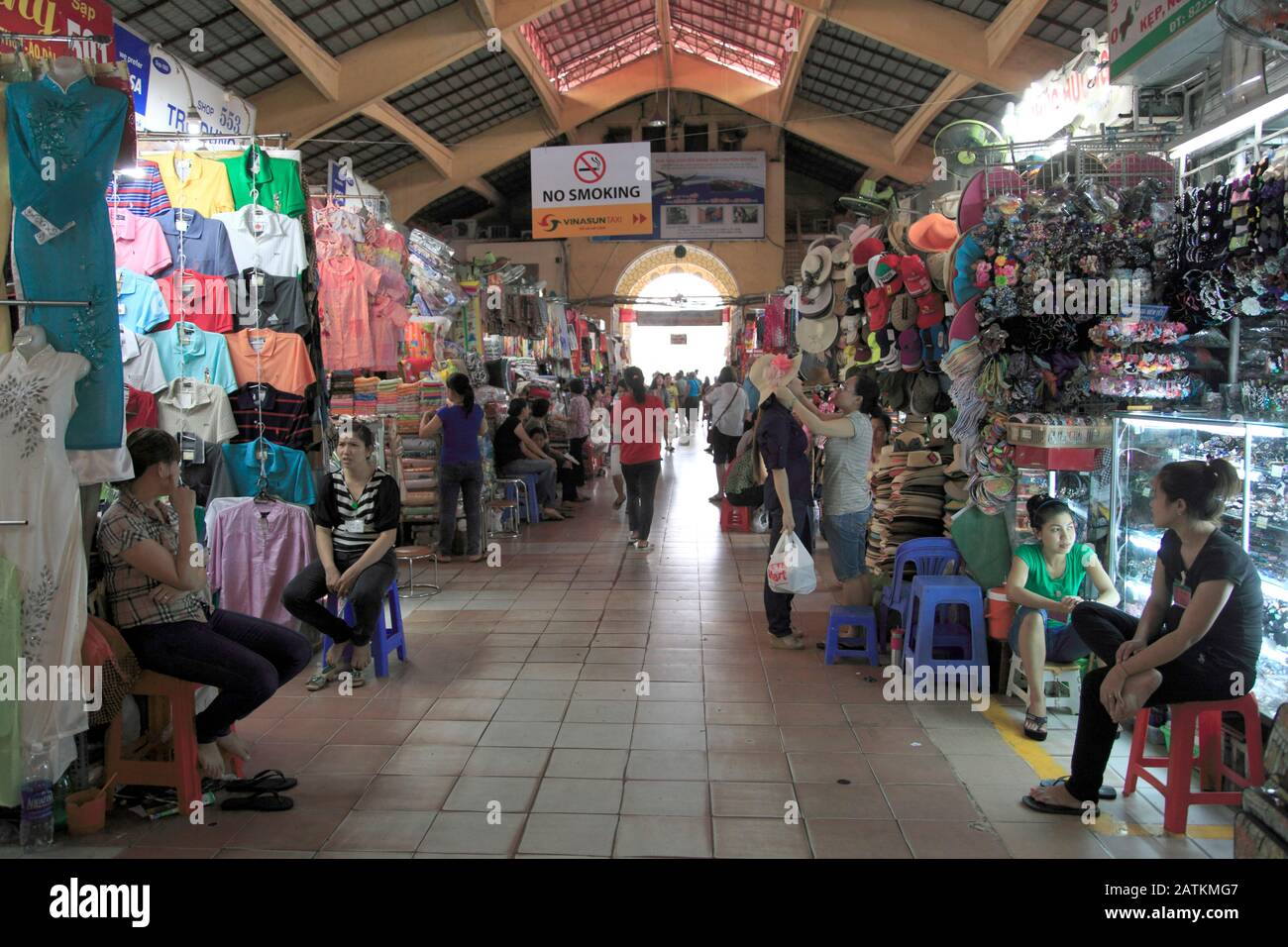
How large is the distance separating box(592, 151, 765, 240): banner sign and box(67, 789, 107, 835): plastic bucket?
48.3 feet

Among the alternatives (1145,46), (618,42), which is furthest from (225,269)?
(618,42)

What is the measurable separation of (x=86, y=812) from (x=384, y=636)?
159 centimetres

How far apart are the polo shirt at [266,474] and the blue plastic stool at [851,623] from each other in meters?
2.72

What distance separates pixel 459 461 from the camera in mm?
6754

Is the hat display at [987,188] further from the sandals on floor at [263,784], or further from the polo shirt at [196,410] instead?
the polo shirt at [196,410]

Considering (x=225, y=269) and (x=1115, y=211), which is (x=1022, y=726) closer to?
(x=1115, y=211)

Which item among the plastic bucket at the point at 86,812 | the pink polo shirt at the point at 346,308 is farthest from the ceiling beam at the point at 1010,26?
the plastic bucket at the point at 86,812

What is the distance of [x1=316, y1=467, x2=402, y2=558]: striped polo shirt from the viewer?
13.2ft

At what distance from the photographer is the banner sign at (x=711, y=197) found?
53.3 feet

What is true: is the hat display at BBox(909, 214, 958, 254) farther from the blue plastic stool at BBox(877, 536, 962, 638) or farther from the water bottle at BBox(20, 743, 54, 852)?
the water bottle at BBox(20, 743, 54, 852)

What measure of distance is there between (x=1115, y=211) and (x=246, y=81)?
30.9ft

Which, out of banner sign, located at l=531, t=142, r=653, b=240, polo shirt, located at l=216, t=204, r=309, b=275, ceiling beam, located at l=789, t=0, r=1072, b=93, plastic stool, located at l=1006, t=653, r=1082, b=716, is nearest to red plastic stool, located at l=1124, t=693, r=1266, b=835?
plastic stool, located at l=1006, t=653, r=1082, b=716

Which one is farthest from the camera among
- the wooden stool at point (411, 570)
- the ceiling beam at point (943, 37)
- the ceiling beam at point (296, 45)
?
the ceiling beam at point (943, 37)

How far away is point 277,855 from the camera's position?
2516mm
